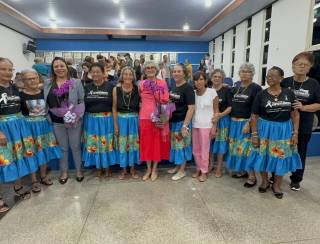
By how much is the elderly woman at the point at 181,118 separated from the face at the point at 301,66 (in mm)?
1103

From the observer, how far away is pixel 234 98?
2732mm

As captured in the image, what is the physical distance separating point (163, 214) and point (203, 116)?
1221 mm

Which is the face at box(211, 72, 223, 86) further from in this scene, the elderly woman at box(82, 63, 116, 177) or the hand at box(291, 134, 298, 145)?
the elderly woman at box(82, 63, 116, 177)

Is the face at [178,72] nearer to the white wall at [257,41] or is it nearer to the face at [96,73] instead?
the face at [96,73]

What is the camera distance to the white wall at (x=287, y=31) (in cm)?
514

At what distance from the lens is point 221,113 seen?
111 inches

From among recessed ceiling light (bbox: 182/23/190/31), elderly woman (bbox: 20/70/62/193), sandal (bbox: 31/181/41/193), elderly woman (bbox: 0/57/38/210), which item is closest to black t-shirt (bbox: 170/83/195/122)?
elderly woman (bbox: 20/70/62/193)

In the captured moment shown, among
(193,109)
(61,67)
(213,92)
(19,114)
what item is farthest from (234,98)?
(19,114)

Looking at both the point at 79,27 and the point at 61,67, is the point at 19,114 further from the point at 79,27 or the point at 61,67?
the point at 79,27

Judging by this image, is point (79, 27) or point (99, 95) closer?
point (99, 95)

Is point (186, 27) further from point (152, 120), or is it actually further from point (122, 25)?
point (152, 120)

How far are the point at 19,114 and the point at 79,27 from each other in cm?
916

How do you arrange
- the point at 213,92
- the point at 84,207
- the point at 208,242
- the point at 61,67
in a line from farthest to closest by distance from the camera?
1. the point at 213,92
2. the point at 61,67
3. the point at 84,207
4. the point at 208,242

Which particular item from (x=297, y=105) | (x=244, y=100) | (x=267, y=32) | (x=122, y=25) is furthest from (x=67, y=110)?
(x=122, y=25)
